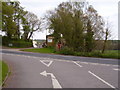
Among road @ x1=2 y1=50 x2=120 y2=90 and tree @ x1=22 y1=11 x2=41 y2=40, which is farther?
tree @ x1=22 y1=11 x2=41 y2=40

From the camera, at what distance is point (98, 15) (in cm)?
3634

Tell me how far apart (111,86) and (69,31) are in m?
23.2

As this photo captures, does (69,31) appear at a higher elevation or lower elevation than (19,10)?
lower

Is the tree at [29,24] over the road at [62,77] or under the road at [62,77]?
over

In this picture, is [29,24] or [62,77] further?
[29,24]

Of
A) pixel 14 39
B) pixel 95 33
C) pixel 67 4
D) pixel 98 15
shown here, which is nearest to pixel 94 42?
pixel 95 33

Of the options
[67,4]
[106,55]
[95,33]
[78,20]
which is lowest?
[106,55]

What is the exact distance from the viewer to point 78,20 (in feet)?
101

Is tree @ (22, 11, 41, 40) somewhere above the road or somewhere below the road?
above

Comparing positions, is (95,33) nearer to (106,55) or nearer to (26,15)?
(106,55)

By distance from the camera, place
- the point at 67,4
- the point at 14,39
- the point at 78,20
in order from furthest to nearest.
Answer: the point at 14,39
the point at 67,4
the point at 78,20

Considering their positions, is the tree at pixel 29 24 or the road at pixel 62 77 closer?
the road at pixel 62 77

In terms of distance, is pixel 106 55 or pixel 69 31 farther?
pixel 69 31

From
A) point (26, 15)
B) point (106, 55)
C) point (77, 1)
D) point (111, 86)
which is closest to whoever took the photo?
point (111, 86)
